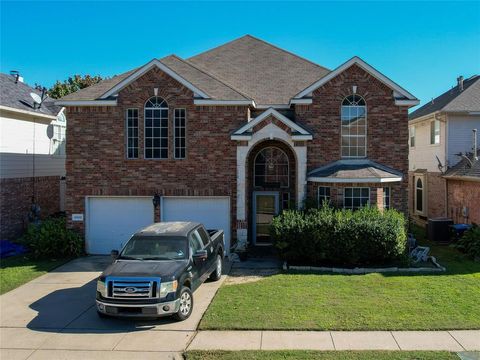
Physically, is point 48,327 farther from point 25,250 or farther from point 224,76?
point 224,76


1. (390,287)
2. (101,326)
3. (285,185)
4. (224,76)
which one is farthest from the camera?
(224,76)

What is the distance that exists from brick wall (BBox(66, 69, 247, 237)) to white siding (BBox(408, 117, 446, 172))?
392 inches

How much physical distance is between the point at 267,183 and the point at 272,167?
2.07ft

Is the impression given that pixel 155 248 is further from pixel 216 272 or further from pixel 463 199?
pixel 463 199

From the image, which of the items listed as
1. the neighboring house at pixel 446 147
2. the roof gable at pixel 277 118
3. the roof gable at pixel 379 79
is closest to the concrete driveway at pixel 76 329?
the roof gable at pixel 277 118

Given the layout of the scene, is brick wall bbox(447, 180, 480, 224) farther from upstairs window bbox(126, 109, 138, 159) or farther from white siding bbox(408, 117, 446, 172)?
upstairs window bbox(126, 109, 138, 159)

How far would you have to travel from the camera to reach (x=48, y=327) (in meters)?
7.98

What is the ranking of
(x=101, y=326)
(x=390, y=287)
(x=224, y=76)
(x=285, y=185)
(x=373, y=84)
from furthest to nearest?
1. (x=224, y=76)
2. (x=285, y=185)
3. (x=373, y=84)
4. (x=390, y=287)
5. (x=101, y=326)

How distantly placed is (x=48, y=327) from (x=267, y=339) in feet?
14.2

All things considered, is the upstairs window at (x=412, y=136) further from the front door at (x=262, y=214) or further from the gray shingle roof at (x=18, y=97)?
the gray shingle roof at (x=18, y=97)

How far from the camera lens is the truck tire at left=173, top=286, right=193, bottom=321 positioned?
800 cm

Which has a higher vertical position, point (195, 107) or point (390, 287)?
point (195, 107)

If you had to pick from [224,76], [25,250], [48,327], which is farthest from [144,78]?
[48,327]

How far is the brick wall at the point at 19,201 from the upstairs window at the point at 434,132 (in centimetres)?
1828
